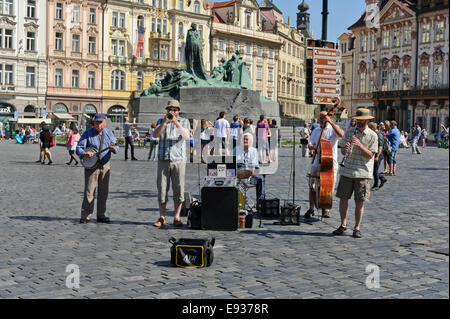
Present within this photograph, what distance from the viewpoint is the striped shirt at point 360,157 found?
734 cm

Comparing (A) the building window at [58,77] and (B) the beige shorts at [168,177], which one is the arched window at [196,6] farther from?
(B) the beige shorts at [168,177]

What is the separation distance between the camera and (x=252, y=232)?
7.82 meters

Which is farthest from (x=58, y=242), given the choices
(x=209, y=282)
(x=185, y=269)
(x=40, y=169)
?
(x=40, y=169)

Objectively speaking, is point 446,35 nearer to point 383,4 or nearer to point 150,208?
point 383,4

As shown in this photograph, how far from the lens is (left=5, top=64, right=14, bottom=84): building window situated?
53281 millimetres

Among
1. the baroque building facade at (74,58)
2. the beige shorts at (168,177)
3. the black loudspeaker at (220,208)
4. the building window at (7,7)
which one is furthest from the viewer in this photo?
the baroque building facade at (74,58)

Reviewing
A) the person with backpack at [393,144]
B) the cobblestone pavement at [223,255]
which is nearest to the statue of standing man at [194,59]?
the person with backpack at [393,144]

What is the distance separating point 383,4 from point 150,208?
4981 millimetres

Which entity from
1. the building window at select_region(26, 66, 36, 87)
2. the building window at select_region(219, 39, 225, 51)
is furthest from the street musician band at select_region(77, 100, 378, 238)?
the building window at select_region(219, 39, 225, 51)

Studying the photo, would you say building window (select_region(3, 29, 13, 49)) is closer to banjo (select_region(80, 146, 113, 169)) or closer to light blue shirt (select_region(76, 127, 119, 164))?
light blue shirt (select_region(76, 127, 119, 164))

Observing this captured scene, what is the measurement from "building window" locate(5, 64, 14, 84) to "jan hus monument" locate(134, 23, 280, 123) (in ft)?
88.1

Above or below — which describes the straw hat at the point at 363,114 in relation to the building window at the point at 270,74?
below

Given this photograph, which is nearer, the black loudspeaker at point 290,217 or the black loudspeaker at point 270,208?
the black loudspeaker at point 290,217

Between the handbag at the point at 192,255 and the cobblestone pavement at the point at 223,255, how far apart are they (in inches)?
3.6
